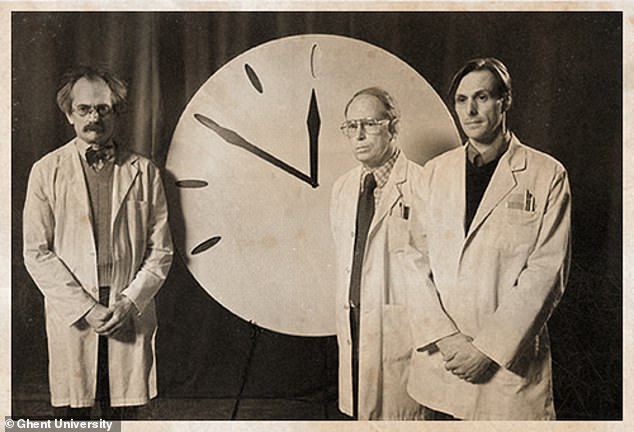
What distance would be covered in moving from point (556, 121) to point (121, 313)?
43.1 inches

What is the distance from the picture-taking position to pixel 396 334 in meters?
2.67

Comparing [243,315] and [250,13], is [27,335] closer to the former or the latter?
[243,315]

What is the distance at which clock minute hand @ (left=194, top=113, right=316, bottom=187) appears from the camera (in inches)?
106

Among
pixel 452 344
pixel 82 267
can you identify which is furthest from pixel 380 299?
pixel 82 267

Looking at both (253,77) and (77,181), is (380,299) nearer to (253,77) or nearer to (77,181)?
(253,77)

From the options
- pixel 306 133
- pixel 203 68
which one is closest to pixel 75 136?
pixel 203 68

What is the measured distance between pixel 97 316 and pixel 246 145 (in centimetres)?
52

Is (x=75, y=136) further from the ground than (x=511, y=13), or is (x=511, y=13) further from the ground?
(x=511, y=13)

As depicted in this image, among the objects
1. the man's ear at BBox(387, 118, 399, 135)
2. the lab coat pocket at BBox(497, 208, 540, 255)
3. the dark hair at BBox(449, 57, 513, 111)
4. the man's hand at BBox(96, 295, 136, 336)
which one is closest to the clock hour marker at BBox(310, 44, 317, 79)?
the man's ear at BBox(387, 118, 399, 135)

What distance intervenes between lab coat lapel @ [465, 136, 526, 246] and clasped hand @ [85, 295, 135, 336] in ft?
2.62

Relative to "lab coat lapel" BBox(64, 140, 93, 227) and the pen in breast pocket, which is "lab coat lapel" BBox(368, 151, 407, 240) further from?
"lab coat lapel" BBox(64, 140, 93, 227)

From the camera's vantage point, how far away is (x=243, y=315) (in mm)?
2686

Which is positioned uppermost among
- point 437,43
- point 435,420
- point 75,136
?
point 437,43

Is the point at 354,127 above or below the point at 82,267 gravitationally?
above
